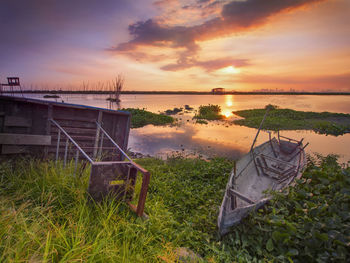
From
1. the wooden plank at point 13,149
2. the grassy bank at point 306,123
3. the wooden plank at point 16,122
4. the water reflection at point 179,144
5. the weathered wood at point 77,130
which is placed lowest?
the water reflection at point 179,144

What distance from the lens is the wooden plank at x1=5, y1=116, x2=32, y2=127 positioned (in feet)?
18.7

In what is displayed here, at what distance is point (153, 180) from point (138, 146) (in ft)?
24.5

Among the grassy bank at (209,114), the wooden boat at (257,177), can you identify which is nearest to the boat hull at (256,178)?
the wooden boat at (257,177)

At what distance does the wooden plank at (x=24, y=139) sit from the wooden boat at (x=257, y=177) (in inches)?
215

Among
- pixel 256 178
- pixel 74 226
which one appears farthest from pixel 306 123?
pixel 74 226

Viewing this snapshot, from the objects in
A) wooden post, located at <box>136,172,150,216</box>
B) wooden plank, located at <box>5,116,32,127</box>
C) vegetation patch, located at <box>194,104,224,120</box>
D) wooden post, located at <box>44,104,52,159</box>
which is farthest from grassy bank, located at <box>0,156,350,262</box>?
vegetation patch, located at <box>194,104,224,120</box>

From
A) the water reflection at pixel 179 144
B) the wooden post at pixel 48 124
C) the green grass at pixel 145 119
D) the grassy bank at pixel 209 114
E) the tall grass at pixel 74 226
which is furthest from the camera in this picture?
the grassy bank at pixel 209 114

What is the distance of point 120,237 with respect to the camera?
3293mm

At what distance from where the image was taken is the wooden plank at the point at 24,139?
5414 mm

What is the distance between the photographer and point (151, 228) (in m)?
3.73

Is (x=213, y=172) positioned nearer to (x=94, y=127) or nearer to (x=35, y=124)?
(x=94, y=127)

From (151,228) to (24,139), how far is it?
4.68m

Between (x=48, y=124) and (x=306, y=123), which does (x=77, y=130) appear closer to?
(x=48, y=124)

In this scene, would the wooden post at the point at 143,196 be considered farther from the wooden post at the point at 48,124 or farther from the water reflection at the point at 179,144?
the water reflection at the point at 179,144
